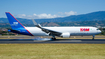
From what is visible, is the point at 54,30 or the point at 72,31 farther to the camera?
the point at 54,30

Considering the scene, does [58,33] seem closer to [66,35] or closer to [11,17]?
[66,35]

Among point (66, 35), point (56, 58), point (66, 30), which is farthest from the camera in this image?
point (66, 30)

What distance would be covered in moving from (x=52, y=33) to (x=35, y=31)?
223 inches

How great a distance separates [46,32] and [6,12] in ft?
46.5

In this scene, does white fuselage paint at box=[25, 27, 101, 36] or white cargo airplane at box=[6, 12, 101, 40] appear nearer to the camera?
white cargo airplane at box=[6, 12, 101, 40]

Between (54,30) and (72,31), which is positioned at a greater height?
(54,30)

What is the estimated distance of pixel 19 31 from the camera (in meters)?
38.6

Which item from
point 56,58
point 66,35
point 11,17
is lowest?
point 56,58

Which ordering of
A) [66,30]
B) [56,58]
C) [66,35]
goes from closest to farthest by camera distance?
1. [56,58]
2. [66,35]
3. [66,30]

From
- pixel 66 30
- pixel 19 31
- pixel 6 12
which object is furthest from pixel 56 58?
pixel 6 12

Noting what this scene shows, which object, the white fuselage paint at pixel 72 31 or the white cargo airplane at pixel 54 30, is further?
the white fuselage paint at pixel 72 31

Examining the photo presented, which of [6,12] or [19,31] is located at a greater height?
[6,12]

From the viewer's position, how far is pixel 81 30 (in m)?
38.2

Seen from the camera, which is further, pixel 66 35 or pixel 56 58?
pixel 66 35
